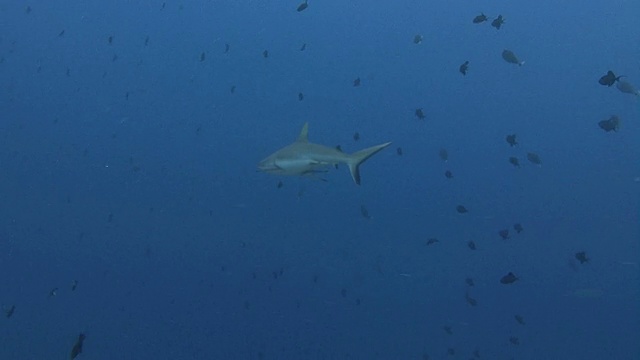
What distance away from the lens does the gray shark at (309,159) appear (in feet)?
20.0

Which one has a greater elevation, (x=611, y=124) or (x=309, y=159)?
(x=309, y=159)

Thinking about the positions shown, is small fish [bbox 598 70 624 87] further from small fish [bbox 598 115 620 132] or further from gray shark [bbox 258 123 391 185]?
gray shark [bbox 258 123 391 185]

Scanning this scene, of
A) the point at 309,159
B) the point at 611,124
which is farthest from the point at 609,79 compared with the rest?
the point at 309,159

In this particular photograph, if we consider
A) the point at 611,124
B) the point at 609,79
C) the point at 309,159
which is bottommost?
the point at 611,124

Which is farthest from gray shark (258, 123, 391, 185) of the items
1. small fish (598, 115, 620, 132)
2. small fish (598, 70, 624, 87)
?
small fish (598, 115, 620, 132)

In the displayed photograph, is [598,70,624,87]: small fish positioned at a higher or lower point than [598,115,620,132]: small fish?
higher

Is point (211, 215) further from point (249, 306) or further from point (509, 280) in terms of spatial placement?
point (509, 280)

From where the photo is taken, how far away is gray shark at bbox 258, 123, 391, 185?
20.0 feet

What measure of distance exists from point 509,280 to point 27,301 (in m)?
14.7

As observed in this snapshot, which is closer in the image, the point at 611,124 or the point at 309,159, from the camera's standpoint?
the point at 309,159

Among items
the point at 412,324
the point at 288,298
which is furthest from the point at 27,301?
the point at 412,324

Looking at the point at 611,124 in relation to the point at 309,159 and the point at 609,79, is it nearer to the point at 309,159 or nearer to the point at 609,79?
the point at 609,79

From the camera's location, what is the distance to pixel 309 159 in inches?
240

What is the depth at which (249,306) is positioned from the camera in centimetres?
2031
